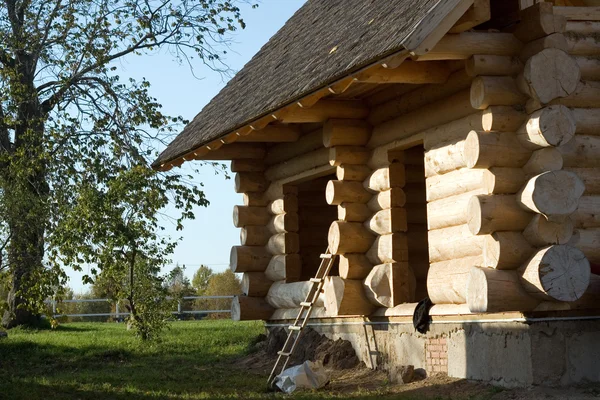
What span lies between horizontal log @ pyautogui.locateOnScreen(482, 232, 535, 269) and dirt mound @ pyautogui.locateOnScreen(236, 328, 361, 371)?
389 centimetres

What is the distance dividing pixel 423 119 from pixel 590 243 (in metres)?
2.54

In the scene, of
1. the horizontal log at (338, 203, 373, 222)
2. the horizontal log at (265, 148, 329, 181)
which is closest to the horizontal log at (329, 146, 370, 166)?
the horizontal log at (338, 203, 373, 222)

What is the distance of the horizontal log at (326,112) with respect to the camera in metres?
12.3

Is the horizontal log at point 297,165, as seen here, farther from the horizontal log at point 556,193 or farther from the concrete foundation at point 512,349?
the horizontal log at point 556,193

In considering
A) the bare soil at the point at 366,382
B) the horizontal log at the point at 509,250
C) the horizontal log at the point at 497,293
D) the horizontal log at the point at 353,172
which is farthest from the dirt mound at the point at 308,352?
the horizontal log at the point at 509,250

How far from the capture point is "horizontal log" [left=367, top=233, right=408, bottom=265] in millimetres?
11947

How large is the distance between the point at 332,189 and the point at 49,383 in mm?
4954

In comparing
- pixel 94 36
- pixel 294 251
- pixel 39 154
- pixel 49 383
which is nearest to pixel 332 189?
pixel 294 251

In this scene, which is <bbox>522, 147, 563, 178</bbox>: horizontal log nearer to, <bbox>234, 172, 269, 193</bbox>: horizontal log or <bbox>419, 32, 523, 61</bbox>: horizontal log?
<bbox>419, 32, 523, 61</bbox>: horizontal log

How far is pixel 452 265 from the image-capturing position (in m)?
10.6

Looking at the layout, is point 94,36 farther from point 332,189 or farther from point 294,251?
point 332,189

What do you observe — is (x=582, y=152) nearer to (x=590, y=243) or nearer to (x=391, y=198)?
(x=590, y=243)

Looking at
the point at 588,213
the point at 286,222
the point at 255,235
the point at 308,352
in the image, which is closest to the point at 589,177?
the point at 588,213

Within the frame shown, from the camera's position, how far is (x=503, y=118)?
31.6ft
